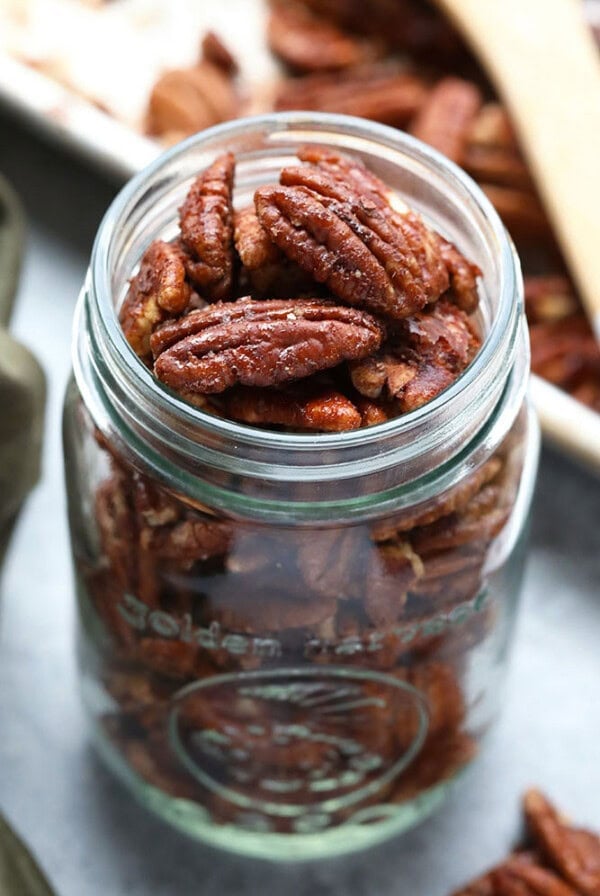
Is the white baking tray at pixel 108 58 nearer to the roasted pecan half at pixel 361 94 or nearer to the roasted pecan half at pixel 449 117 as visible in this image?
the roasted pecan half at pixel 361 94

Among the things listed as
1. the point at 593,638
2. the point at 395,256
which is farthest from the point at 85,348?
the point at 593,638

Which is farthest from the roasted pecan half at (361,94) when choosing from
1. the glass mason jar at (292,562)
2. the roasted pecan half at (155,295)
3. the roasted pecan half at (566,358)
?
the roasted pecan half at (155,295)

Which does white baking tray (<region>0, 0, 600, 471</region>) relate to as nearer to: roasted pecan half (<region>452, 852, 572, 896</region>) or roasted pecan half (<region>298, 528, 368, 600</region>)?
roasted pecan half (<region>298, 528, 368, 600</region>)

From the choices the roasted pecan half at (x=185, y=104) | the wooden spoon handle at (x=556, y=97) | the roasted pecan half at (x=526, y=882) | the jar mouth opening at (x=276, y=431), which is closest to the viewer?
the jar mouth opening at (x=276, y=431)

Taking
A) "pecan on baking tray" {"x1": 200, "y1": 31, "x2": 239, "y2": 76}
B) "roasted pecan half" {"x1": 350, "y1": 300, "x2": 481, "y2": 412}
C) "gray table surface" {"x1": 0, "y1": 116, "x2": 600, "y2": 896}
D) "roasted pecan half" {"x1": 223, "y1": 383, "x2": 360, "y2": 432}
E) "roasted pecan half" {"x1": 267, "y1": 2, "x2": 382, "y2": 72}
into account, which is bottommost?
"gray table surface" {"x1": 0, "y1": 116, "x2": 600, "y2": 896}

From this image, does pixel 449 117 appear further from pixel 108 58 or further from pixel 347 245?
pixel 347 245

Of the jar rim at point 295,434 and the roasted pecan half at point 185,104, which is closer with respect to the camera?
the jar rim at point 295,434

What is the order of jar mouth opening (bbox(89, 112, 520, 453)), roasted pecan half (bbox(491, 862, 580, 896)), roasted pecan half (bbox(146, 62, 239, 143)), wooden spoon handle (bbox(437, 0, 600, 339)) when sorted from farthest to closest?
roasted pecan half (bbox(146, 62, 239, 143)) → wooden spoon handle (bbox(437, 0, 600, 339)) → roasted pecan half (bbox(491, 862, 580, 896)) → jar mouth opening (bbox(89, 112, 520, 453))

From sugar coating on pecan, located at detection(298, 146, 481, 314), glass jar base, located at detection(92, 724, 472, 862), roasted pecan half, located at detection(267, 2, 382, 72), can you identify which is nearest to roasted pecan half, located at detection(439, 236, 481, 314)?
sugar coating on pecan, located at detection(298, 146, 481, 314)
